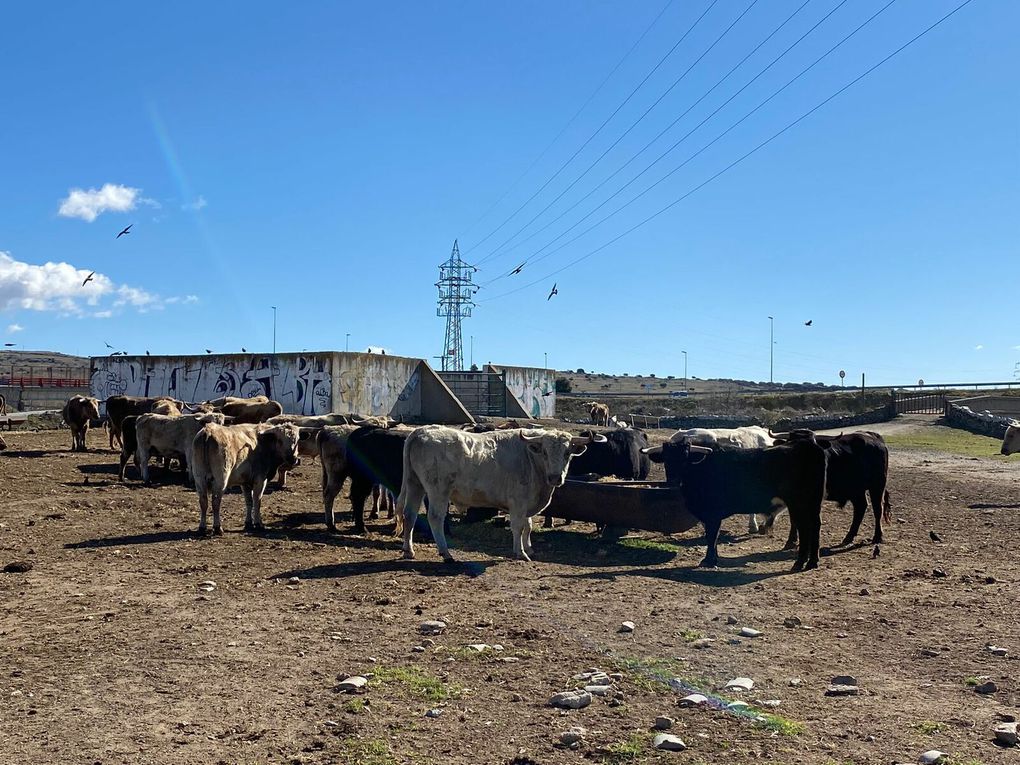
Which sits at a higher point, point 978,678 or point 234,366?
point 234,366

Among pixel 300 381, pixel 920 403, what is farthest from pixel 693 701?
pixel 920 403

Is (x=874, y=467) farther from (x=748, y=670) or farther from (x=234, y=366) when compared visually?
(x=234, y=366)

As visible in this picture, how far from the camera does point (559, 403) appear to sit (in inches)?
2697

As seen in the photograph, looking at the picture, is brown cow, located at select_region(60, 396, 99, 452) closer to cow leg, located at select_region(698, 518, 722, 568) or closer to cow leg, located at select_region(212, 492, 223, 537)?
cow leg, located at select_region(212, 492, 223, 537)

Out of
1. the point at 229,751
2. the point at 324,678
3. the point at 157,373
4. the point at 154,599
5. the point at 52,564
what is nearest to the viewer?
the point at 229,751

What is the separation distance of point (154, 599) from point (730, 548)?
8643 millimetres

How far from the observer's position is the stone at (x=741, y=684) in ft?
20.9

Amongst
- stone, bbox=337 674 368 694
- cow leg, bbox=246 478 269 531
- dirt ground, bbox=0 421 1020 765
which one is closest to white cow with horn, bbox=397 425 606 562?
dirt ground, bbox=0 421 1020 765

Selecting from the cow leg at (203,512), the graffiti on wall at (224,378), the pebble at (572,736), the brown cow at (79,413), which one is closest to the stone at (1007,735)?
the pebble at (572,736)

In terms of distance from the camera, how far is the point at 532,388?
4947 centimetres

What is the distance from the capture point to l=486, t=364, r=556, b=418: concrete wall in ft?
151

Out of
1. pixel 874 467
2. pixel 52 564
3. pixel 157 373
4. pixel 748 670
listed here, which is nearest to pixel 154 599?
pixel 52 564

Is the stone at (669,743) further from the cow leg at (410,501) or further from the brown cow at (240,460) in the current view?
the brown cow at (240,460)

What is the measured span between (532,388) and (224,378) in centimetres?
1935
